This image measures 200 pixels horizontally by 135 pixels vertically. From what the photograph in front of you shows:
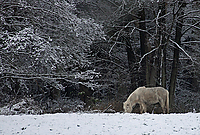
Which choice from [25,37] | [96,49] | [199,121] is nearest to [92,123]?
[199,121]

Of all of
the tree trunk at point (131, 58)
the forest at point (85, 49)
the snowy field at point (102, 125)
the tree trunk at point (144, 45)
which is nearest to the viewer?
the snowy field at point (102, 125)

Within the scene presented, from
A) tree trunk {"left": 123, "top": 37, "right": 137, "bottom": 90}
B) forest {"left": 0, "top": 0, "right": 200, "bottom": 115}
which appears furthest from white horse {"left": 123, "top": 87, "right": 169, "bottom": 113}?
tree trunk {"left": 123, "top": 37, "right": 137, "bottom": 90}

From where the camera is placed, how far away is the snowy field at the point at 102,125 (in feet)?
18.0

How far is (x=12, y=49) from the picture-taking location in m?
9.67

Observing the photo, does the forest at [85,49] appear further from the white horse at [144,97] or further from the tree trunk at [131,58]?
the white horse at [144,97]

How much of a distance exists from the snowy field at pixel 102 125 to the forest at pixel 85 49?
3.55 metres

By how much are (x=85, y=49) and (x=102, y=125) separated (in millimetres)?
6531

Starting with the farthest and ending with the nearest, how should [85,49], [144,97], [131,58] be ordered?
[131,58] → [85,49] → [144,97]

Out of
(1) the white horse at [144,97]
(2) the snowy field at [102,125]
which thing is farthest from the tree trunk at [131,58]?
(2) the snowy field at [102,125]

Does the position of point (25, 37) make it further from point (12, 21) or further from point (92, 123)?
point (92, 123)

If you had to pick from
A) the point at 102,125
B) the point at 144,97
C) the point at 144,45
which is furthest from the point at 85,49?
the point at 102,125

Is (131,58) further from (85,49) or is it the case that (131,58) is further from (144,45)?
(85,49)

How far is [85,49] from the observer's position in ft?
39.7

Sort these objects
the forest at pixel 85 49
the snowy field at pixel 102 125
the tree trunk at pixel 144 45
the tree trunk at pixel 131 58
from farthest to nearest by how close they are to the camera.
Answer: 1. the tree trunk at pixel 131 58
2. the tree trunk at pixel 144 45
3. the forest at pixel 85 49
4. the snowy field at pixel 102 125
